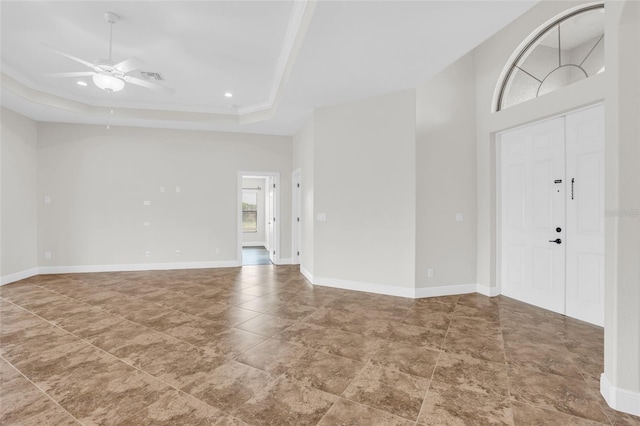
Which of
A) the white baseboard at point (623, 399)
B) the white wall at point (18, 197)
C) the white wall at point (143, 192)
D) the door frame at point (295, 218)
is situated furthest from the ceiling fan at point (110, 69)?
the white baseboard at point (623, 399)

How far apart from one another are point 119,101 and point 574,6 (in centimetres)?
691

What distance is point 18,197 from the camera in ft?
17.6

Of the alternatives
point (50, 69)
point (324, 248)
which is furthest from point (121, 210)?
point (324, 248)

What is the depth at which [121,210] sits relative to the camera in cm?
616

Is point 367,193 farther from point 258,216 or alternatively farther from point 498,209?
point 258,216

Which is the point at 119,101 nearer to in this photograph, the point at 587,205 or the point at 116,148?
the point at 116,148

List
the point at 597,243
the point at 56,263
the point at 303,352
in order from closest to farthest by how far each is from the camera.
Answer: the point at 303,352
the point at 597,243
the point at 56,263

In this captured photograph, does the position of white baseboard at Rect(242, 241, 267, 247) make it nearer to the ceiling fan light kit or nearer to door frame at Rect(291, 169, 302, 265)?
door frame at Rect(291, 169, 302, 265)

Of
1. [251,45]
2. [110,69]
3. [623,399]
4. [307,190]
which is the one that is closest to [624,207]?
[623,399]

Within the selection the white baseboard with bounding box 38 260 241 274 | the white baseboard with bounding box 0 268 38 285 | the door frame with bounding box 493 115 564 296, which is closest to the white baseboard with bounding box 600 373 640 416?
the door frame with bounding box 493 115 564 296

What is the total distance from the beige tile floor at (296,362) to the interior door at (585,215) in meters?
0.29

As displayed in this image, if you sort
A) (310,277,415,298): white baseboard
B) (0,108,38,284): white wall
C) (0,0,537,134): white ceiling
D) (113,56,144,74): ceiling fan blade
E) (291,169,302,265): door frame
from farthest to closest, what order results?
(291,169,302,265): door frame < (0,108,38,284): white wall < (310,277,415,298): white baseboard < (113,56,144,74): ceiling fan blade < (0,0,537,134): white ceiling

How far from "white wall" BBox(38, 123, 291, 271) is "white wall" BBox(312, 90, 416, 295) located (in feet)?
6.95

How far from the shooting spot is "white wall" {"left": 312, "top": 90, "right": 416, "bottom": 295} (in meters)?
4.30
